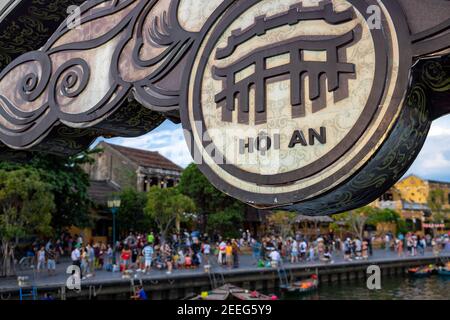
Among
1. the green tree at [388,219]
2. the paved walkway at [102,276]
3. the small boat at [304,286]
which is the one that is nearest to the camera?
the paved walkway at [102,276]

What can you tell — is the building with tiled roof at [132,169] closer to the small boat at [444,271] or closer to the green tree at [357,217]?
the green tree at [357,217]

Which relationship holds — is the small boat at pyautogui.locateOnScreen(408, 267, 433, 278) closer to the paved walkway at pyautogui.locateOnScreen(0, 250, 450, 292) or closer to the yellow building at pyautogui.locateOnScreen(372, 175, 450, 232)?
the paved walkway at pyautogui.locateOnScreen(0, 250, 450, 292)

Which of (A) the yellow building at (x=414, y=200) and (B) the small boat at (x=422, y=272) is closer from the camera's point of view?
(B) the small boat at (x=422, y=272)

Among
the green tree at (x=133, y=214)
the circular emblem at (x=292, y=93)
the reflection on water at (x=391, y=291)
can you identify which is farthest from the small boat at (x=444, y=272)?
the circular emblem at (x=292, y=93)

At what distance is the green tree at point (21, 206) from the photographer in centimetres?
1574

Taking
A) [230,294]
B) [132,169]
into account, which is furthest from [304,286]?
[132,169]

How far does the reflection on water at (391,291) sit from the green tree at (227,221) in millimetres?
8046

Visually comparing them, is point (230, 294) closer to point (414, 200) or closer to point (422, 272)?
point (422, 272)

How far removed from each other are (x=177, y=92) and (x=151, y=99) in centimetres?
28

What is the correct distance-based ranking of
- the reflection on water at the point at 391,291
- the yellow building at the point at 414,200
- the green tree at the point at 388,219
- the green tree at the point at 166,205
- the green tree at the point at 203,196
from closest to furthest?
the reflection on water at the point at 391,291 → the green tree at the point at 166,205 → the green tree at the point at 203,196 → the green tree at the point at 388,219 → the yellow building at the point at 414,200

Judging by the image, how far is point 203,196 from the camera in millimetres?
31922

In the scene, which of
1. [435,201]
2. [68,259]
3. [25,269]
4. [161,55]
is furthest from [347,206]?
[435,201]

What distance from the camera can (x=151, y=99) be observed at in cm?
381
